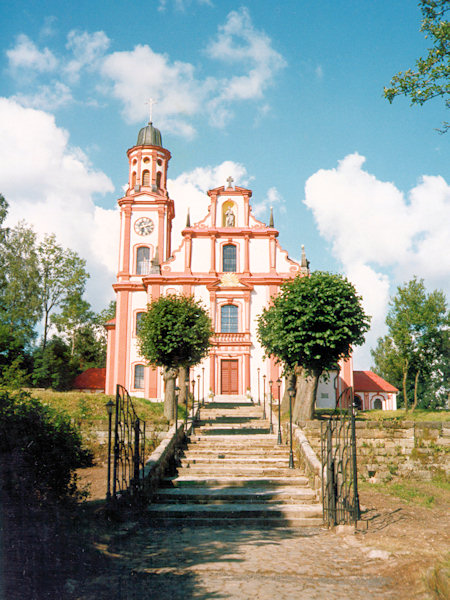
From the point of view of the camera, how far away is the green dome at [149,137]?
37.0 meters

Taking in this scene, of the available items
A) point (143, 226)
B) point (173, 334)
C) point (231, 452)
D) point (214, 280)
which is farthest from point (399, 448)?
point (143, 226)

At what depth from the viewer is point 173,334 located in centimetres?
2012

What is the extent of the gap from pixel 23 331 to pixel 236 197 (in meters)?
17.2

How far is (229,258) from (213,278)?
1.83m

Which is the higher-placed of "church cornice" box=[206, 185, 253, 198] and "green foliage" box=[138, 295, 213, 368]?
"church cornice" box=[206, 185, 253, 198]

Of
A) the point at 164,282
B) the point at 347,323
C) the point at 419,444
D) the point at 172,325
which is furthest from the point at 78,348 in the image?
the point at 419,444

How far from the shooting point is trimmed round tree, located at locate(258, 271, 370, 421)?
19891mm

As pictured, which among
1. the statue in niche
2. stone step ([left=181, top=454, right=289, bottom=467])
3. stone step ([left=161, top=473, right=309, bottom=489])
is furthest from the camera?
the statue in niche

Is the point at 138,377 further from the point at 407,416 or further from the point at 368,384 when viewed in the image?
the point at 368,384

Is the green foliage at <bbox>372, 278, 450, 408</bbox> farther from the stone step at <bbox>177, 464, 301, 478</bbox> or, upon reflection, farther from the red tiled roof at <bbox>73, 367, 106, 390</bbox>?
the stone step at <bbox>177, 464, 301, 478</bbox>

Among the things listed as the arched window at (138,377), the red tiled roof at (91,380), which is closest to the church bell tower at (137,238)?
the arched window at (138,377)

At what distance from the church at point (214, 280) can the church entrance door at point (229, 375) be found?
2.3 inches

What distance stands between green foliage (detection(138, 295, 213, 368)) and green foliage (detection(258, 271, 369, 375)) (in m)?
2.91

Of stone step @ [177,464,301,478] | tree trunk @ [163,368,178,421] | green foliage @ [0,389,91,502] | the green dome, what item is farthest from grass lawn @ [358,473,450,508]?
the green dome
